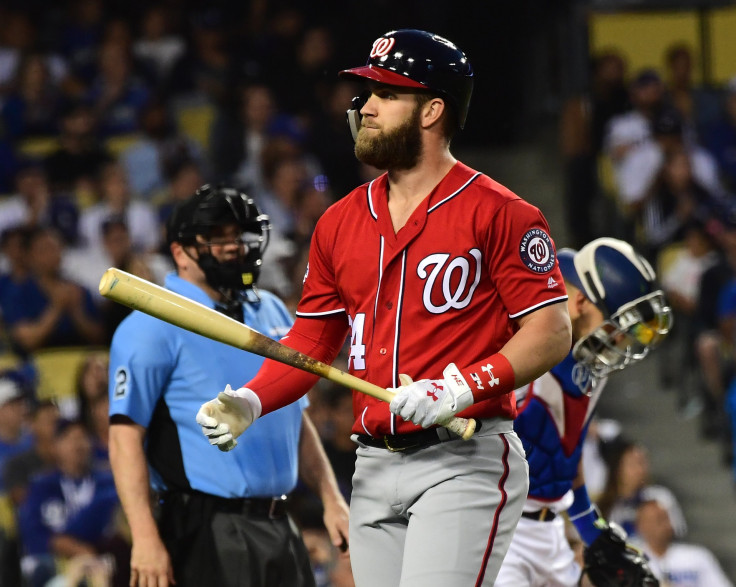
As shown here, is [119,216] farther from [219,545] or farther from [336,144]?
[219,545]

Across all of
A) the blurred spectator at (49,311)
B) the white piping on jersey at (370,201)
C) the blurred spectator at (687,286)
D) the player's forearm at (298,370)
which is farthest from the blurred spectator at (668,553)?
the white piping on jersey at (370,201)

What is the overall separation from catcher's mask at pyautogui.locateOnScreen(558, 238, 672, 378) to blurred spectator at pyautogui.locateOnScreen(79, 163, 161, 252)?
17.3 ft

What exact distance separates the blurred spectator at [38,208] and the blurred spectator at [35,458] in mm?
2126

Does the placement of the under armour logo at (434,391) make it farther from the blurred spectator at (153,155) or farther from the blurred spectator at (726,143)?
the blurred spectator at (726,143)

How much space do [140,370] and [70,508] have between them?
329 centimetres

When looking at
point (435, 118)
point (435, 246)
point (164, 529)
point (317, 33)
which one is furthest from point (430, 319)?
point (317, 33)

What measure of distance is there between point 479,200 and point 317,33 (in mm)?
7653

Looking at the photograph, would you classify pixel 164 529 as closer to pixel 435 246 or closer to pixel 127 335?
pixel 127 335

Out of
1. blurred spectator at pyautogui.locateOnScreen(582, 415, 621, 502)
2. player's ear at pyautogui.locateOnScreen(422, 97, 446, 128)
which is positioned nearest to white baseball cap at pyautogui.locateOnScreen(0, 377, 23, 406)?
blurred spectator at pyautogui.locateOnScreen(582, 415, 621, 502)

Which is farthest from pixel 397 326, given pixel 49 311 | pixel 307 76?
pixel 307 76

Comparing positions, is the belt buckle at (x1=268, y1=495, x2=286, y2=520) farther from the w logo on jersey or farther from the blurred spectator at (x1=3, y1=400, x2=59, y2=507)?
the blurred spectator at (x1=3, y1=400, x2=59, y2=507)

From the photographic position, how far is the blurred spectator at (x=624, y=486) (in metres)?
7.34

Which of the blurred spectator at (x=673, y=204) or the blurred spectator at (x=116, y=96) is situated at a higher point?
the blurred spectator at (x=116, y=96)

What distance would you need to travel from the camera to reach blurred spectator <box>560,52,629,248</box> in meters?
9.71
